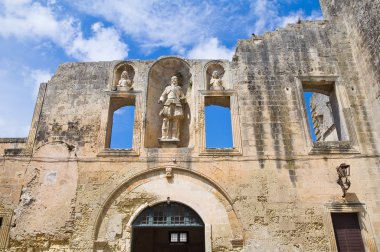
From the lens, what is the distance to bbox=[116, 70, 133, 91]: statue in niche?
10.5m

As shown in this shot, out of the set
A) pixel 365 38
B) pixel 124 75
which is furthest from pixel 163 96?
pixel 365 38

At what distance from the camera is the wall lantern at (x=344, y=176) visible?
8.66 meters

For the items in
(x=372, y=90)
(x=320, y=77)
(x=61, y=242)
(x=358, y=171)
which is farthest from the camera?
(x=320, y=77)

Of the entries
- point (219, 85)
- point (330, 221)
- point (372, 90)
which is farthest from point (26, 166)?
point (372, 90)

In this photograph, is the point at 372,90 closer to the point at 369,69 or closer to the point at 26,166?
the point at 369,69

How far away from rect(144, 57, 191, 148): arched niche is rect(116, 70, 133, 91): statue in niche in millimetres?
639

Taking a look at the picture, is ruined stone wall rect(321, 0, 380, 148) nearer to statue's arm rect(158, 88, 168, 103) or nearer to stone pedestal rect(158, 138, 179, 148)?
stone pedestal rect(158, 138, 179, 148)

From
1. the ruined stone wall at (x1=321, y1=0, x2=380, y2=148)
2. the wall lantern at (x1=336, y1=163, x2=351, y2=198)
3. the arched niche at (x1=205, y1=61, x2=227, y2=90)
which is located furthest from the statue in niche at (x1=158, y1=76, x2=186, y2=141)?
the ruined stone wall at (x1=321, y1=0, x2=380, y2=148)

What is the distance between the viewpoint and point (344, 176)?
8680 mm

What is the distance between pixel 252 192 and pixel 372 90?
4.72 m

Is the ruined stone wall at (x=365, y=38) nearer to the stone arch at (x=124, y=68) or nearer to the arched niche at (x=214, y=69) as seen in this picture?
the arched niche at (x=214, y=69)

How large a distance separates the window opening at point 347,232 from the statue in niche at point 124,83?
7.02 m

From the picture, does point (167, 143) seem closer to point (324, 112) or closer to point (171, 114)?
point (171, 114)

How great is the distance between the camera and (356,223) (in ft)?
28.5
